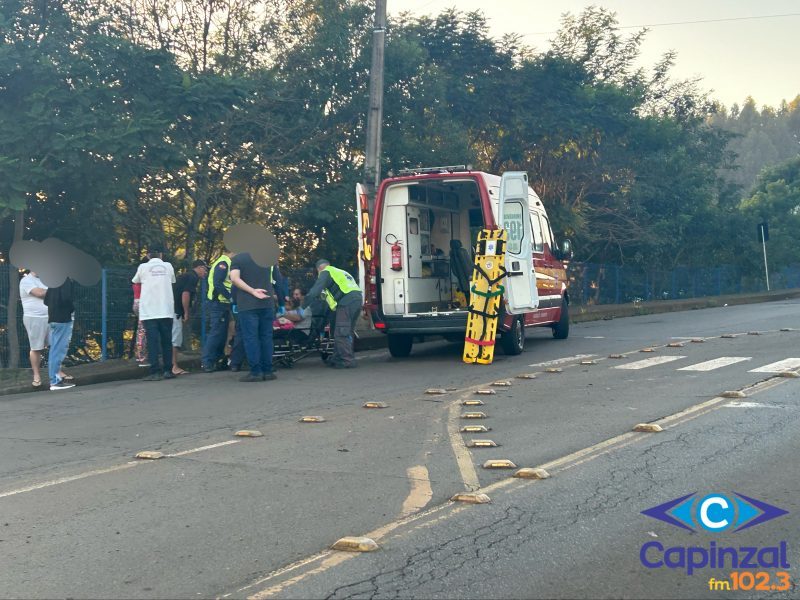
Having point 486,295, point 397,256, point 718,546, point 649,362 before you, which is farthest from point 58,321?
point 718,546

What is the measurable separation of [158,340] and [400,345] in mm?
3937

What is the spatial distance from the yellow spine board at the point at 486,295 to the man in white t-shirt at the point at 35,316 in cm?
571

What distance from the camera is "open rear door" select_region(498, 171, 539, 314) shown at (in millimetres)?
14320

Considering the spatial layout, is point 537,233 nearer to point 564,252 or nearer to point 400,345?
point 564,252

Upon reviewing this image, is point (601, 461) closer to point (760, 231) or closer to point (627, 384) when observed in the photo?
point (627, 384)

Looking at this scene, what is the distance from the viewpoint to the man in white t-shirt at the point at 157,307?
1312 centimetres

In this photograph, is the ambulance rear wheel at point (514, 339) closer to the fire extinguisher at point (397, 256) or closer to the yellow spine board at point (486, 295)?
the yellow spine board at point (486, 295)

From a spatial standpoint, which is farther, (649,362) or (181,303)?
(181,303)

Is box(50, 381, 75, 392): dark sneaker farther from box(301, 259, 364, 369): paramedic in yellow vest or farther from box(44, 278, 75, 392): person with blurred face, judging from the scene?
box(301, 259, 364, 369): paramedic in yellow vest

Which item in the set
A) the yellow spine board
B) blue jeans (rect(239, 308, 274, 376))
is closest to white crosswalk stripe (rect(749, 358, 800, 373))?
the yellow spine board

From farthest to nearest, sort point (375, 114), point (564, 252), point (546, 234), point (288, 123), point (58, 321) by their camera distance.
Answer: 1. point (288, 123)
2. point (375, 114)
3. point (564, 252)
4. point (546, 234)
5. point (58, 321)

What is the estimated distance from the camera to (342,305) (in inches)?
543

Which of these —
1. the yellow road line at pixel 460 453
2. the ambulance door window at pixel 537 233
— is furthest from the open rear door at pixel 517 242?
the yellow road line at pixel 460 453

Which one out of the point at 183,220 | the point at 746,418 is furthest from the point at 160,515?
the point at 183,220
